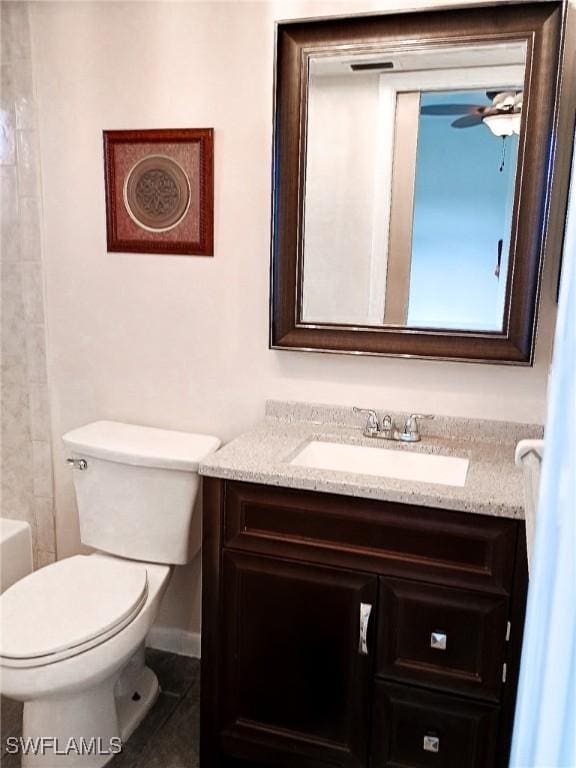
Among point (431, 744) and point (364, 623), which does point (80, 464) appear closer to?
point (364, 623)

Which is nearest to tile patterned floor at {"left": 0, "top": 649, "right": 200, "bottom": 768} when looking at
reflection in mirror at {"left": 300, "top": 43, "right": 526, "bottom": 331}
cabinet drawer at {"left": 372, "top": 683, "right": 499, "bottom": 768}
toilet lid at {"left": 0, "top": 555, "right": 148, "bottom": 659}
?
toilet lid at {"left": 0, "top": 555, "right": 148, "bottom": 659}

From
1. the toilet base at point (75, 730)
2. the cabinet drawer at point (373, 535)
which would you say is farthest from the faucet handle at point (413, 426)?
the toilet base at point (75, 730)

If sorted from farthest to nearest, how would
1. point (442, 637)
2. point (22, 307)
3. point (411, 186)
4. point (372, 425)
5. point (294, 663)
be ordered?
point (22, 307) < point (372, 425) < point (411, 186) < point (294, 663) < point (442, 637)

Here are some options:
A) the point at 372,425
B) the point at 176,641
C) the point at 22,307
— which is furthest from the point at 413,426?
the point at 22,307

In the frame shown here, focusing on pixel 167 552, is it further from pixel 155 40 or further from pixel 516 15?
pixel 516 15

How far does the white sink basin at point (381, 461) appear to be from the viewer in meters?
1.74

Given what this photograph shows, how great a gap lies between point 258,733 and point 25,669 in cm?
61

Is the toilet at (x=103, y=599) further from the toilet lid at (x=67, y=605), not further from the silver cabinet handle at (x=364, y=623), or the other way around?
the silver cabinet handle at (x=364, y=623)

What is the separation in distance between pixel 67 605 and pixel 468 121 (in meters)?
1.63

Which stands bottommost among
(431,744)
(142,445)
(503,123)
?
(431,744)

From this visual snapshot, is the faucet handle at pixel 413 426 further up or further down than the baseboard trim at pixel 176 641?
further up

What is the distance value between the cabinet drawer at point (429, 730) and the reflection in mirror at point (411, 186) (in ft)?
3.08

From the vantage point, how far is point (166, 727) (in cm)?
191

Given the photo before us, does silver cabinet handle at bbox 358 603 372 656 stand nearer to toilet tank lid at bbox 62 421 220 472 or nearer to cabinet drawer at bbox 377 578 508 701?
cabinet drawer at bbox 377 578 508 701
